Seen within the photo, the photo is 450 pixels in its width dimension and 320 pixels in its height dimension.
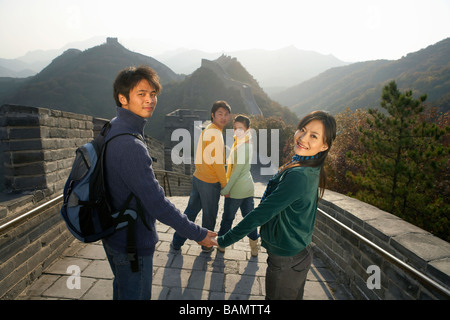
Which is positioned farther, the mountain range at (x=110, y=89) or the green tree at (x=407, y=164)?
the mountain range at (x=110, y=89)

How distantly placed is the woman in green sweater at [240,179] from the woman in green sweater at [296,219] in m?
1.38

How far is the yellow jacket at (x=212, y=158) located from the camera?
2975mm

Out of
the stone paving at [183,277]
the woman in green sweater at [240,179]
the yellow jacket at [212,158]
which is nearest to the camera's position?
the stone paving at [183,277]

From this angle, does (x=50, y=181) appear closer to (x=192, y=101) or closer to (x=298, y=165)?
(x=298, y=165)

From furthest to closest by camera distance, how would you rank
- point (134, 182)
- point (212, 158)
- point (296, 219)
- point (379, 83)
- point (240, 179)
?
point (379, 83) < point (240, 179) < point (212, 158) < point (296, 219) < point (134, 182)

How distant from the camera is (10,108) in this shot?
2520mm

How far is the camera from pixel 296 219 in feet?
5.25

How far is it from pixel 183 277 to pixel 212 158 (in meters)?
1.47
